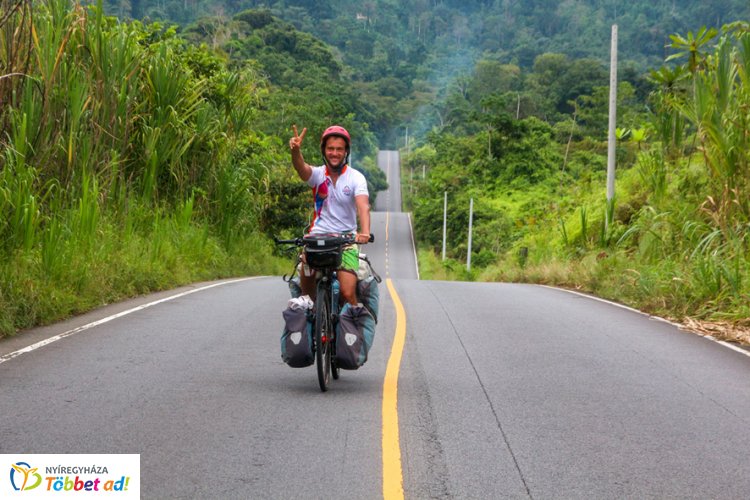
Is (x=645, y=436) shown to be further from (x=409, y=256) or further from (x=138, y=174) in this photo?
(x=409, y=256)

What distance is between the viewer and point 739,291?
Answer: 12.5 metres

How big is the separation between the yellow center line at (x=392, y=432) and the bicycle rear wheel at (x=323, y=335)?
1.71ft

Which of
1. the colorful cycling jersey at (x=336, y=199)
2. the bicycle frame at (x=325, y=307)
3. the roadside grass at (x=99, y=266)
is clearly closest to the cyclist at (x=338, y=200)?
the colorful cycling jersey at (x=336, y=199)

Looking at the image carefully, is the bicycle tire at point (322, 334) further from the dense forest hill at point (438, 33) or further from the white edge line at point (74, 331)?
the dense forest hill at point (438, 33)

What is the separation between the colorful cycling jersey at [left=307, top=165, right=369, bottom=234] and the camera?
24.7 ft

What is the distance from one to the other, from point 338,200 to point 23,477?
11.3 feet

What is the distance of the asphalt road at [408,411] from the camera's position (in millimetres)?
5211

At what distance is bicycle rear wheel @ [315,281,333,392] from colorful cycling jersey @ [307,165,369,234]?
1.70 ft

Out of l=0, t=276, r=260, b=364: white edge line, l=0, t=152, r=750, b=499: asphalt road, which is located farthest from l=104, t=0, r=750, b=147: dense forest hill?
l=0, t=152, r=750, b=499: asphalt road

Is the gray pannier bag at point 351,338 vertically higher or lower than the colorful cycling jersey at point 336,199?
lower

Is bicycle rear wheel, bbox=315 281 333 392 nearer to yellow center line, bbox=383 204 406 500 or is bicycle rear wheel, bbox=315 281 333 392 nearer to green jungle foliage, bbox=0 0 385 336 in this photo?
yellow center line, bbox=383 204 406 500

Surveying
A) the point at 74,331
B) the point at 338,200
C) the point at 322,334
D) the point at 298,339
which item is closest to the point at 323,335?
the point at 322,334

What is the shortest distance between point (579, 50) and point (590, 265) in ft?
378

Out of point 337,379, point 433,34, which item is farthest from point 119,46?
point 433,34
